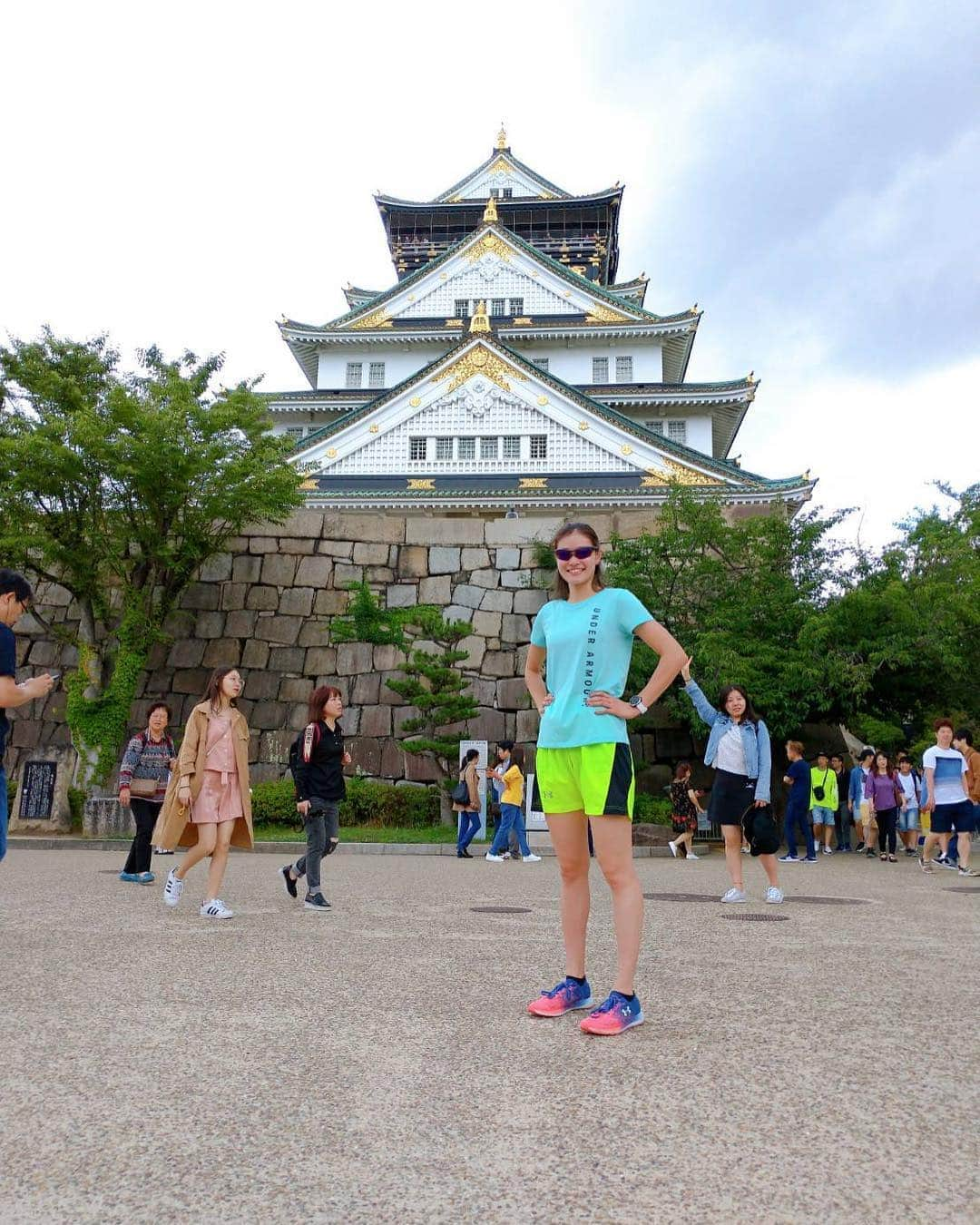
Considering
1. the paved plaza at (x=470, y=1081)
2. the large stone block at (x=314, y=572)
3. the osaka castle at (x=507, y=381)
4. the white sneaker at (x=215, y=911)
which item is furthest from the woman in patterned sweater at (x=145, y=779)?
the osaka castle at (x=507, y=381)

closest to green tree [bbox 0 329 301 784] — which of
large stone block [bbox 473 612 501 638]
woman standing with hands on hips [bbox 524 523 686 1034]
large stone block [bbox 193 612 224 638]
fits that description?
large stone block [bbox 193 612 224 638]

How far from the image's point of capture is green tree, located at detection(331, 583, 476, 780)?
634 inches

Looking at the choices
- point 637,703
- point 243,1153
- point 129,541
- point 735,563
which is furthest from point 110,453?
point 243,1153

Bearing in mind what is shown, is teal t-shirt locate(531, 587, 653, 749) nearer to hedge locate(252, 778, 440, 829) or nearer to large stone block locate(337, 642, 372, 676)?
hedge locate(252, 778, 440, 829)

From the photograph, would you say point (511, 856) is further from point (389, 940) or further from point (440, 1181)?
point (440, 1181)

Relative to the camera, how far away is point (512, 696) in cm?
1886

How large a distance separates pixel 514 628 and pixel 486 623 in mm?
545

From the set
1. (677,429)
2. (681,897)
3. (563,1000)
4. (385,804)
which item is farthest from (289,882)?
(677,429)

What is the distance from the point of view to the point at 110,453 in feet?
51.6

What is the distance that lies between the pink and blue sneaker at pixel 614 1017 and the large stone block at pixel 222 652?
54.4 ft

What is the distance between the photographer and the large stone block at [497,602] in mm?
19406

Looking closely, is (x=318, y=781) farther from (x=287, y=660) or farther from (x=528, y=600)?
(x=528, y=600)

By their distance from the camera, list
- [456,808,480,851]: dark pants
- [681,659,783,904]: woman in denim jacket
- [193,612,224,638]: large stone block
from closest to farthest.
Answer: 1. [681,659,783,904]: woman in denim jacket
2. [456,808,480,851]: dark pants
3. [193,612,224,638]: large stone block

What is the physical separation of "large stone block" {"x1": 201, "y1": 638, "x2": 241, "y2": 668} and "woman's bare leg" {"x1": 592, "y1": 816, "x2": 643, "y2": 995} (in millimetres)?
16430
